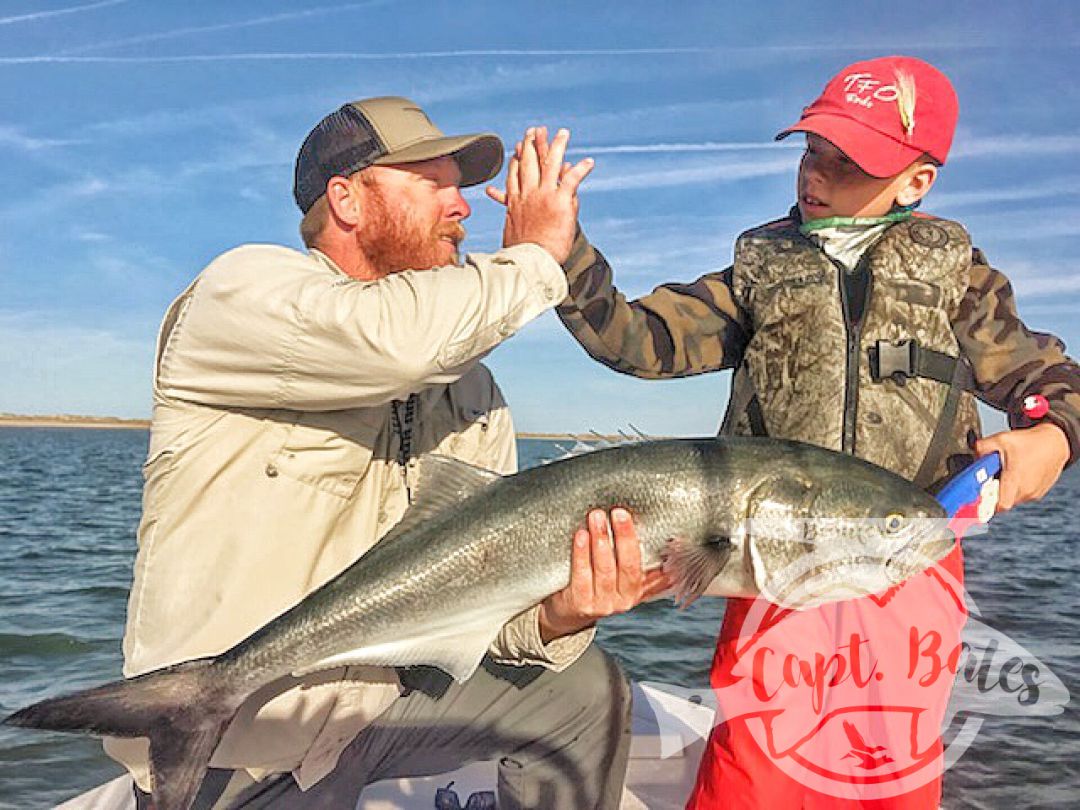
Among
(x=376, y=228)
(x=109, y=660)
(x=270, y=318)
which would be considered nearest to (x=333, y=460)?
(x=270, y=318)

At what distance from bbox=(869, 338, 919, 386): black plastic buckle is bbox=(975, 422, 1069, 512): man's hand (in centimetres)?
42

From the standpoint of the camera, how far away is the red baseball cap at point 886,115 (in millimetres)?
3959

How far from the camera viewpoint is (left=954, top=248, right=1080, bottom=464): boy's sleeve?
393cm

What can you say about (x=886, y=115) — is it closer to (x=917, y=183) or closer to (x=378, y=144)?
(x=917, y=183)

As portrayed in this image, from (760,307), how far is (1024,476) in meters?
1.25

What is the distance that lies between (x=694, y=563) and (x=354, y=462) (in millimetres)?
1600

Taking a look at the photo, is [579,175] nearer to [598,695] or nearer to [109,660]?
[598,695]

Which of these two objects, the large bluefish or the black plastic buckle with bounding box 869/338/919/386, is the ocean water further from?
the black plastic buckle with bounding box 869/338/919/386

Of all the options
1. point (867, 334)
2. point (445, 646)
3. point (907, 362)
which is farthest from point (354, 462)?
point (907, 362)

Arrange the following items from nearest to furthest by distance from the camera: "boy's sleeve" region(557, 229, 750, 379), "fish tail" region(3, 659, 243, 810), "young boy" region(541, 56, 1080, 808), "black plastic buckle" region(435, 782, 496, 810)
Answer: "fish tail" region(3, 659, 243, 810) < "young boy" region(541, 56, 1080, 808) < "boy's sleeve" region(557, 229, 750, 379) < "black plastic buckle" region(435, 782, 496, 810)

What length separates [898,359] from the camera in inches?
156

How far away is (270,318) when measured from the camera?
367 centimetres

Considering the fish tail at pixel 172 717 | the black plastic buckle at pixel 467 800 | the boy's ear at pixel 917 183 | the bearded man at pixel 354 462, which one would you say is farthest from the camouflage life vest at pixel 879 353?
the black plastic buckle at pixel 467 800

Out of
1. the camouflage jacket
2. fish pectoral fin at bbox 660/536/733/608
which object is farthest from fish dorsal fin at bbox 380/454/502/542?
the camouflage jacket
